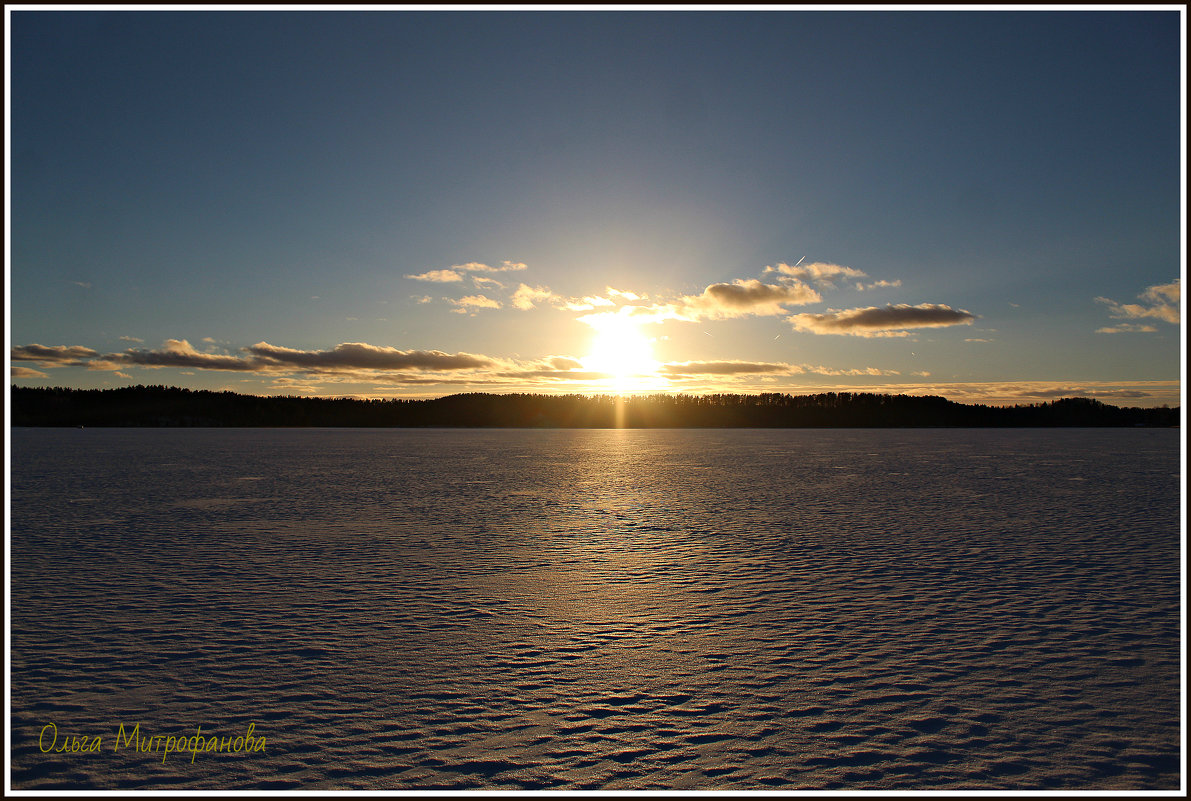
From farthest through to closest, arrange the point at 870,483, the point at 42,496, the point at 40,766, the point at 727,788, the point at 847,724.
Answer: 1. the point at 870,483
2. the point at 42,496
3. the point at 847,724
4. the point at 40,766
5. the point at 727,788

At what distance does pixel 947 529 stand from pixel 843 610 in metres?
12.4

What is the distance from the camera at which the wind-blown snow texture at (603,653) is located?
739 cm

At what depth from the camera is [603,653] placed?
1057cm

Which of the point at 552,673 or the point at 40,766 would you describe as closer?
the point at 40,766

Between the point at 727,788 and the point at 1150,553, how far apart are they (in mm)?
17864

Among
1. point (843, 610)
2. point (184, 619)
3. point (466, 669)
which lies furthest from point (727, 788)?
point (184, 619)

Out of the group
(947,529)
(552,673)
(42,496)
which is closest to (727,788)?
(552,673)

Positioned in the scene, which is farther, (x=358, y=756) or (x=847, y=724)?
(x=847, y=724)

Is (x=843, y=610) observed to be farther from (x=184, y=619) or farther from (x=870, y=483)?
(x=870, y=483)

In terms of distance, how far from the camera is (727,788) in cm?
692

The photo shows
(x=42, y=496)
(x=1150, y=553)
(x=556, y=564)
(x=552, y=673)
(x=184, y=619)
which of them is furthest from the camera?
(x=42, y=496)

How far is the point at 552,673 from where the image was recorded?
9.74 meters

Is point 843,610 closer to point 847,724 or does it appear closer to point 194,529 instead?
point 847,724

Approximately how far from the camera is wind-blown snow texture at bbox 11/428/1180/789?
739 centimetres
